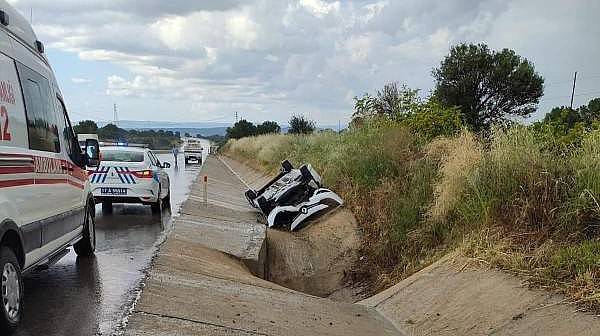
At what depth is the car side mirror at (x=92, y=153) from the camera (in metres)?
8.85

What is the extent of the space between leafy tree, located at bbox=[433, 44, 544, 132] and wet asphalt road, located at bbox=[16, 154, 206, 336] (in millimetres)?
28665

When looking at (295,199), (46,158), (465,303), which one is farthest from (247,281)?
(295,199)

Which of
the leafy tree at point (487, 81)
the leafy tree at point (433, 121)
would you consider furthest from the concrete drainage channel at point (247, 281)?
the leafy tree at point (487, 81)

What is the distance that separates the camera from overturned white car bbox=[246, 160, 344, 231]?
14.4 metres

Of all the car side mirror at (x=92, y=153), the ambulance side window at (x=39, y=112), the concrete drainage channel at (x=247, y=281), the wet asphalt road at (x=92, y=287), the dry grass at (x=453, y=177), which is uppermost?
the ambulance side window at (x=39, y=112)

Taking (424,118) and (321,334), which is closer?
(321,334)

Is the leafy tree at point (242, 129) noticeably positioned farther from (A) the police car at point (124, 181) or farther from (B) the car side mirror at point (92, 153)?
(B) the car side mirror at point (92, 153)

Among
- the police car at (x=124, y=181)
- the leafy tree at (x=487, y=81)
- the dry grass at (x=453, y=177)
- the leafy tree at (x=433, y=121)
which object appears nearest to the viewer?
the dry grass at (x=453, y=177)

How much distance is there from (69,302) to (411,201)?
665cm

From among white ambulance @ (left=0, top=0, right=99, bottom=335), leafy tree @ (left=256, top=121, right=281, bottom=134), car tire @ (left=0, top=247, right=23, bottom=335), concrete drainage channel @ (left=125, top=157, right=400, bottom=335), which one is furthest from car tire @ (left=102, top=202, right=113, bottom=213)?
leafy tree @ (left=256, top=121, right=281, bottom=134)

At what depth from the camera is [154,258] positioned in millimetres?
9320

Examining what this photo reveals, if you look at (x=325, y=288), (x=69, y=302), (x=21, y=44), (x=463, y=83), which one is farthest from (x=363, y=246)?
(x=463, y=83)

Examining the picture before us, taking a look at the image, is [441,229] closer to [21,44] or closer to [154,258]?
[154,258]

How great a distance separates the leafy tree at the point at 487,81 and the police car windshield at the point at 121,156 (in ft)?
81.7
